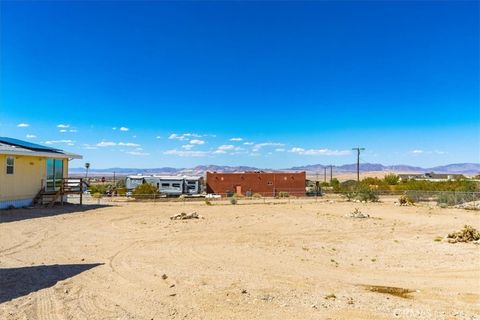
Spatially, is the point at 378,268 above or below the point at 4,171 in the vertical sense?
below

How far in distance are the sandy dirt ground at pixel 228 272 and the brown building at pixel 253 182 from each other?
A: 3482 cm

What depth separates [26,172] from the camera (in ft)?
70.9

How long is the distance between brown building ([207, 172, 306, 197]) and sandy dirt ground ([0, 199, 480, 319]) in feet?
114

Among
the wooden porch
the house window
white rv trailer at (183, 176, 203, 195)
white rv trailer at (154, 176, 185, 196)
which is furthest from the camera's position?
white rv trailer at (183, 176, 203, 195)

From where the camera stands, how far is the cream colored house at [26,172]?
1984 centimetres

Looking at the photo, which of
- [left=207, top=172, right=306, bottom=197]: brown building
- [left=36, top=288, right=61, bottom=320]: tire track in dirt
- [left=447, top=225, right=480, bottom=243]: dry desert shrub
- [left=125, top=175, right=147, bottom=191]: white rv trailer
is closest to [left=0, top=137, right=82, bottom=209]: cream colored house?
[left=36, top=288, right=61, bottom=320]: tire track in dirt

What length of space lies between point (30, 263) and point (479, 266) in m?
11.0

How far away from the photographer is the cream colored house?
19844 millimetres

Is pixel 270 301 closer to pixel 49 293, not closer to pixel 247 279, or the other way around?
pixel 247 279

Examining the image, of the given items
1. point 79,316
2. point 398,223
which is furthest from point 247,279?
point 398,223

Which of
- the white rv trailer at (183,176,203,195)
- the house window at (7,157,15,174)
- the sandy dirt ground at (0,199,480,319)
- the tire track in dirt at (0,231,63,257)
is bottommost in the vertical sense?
the sandy dirt ground at (0,199,480,319)

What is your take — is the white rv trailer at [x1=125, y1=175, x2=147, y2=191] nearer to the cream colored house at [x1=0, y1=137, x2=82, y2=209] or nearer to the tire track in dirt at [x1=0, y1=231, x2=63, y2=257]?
the cream colored house at [x1=0, y1=137, x2=82, y2=209]

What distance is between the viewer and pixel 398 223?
63.1ft

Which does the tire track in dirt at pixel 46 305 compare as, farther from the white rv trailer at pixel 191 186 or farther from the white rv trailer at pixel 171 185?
the white rv trailer at pixel 191 186
